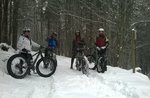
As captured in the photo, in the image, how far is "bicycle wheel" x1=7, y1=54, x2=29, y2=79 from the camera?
1344cm

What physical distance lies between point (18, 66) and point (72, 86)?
259 cm

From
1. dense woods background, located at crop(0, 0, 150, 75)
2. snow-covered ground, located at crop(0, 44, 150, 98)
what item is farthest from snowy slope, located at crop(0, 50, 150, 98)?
dense woods background, located at crop(0, 0, 150, 75)

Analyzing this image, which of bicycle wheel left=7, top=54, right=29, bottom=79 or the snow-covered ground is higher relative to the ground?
bicycle wheel left=7, top=54, right=29, bottom=79

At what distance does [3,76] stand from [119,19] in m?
13.7

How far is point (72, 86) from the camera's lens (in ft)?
39.4

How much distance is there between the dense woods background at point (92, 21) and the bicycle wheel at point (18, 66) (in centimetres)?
1062

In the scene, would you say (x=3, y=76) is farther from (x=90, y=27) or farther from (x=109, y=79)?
(x=90, y=27)

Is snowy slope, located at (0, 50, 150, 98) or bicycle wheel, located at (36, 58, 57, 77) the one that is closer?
snowy slope, located at (0, 50, 150, 98)

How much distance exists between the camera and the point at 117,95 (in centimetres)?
1045

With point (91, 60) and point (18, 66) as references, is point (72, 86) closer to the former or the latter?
point (18, 66)

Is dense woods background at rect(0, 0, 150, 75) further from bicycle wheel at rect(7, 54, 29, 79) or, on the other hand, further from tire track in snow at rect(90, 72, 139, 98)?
bicycle wheel at rect(7, 54, 29, 79)

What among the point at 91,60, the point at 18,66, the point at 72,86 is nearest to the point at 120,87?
the point at 72,86

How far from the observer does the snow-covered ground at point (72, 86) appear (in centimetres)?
1049

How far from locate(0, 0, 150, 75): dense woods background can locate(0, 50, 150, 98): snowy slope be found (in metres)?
9.77
